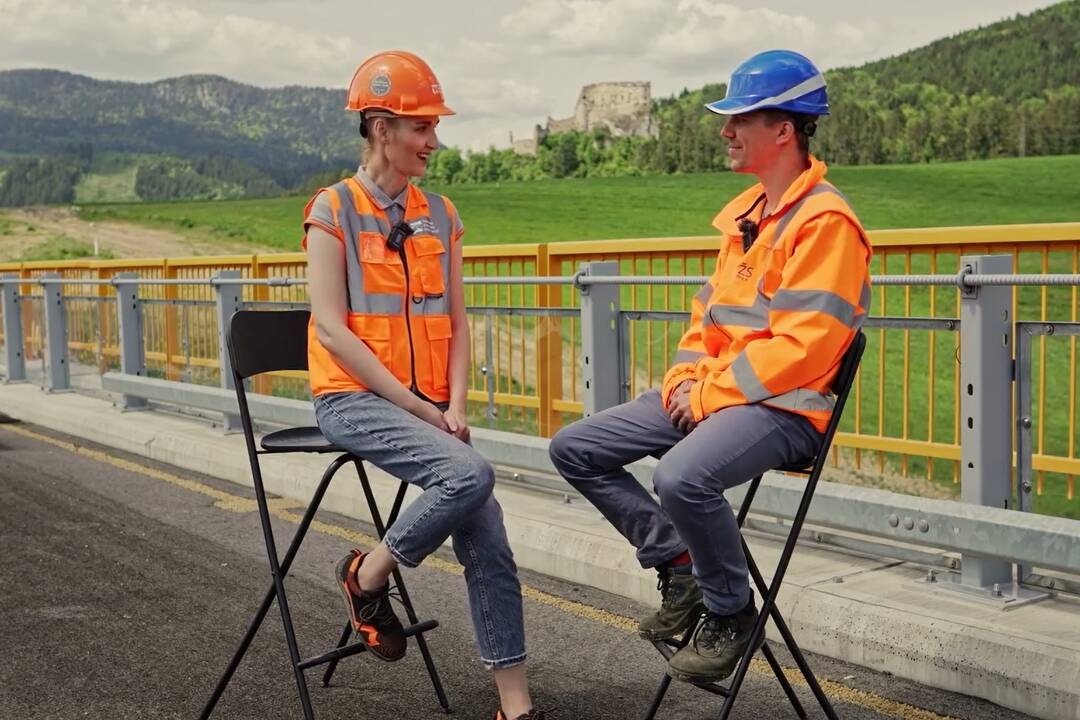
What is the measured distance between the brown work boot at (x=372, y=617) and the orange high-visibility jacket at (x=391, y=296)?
0.60 metres

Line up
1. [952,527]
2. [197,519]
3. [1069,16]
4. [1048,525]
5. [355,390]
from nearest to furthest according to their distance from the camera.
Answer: [355,390] < [1048,525] < [952,527] < [197,519] < [1069,16]

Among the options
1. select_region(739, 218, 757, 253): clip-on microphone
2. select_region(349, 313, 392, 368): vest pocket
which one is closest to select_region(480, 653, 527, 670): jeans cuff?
select_region(349, 313, 392, 368): vest pocket

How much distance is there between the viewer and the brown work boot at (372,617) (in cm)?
434

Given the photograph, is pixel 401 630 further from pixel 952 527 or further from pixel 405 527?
pixel 952 527

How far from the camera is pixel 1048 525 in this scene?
4.80 m

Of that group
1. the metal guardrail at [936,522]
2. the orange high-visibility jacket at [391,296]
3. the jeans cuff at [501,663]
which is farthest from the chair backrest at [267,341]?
the metal guardrail at [936,522]

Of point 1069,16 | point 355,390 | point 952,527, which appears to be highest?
point 1069,16

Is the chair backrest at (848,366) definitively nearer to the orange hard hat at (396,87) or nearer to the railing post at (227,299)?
the orange hard hat at (396,87)

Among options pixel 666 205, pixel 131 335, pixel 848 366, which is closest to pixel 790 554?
pixel 848 366

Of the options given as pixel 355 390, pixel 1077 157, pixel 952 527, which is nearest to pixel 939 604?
pixel 952 527

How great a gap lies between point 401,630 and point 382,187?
4.59 ft

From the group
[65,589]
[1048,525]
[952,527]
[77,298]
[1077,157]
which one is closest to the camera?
[1048,525]

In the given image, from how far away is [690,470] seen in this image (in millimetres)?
3816

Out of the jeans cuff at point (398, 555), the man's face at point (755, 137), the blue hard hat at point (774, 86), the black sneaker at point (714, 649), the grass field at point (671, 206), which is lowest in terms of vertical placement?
the black sneaker at point (714, 649)
